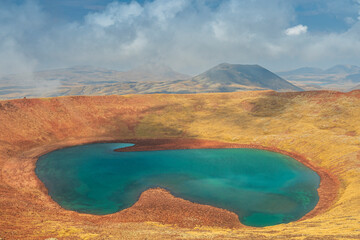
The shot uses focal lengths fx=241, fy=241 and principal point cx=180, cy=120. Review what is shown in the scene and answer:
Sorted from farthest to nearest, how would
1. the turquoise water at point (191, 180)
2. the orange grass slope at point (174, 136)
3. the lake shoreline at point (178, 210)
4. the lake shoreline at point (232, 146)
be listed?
1. the lake shoreline at point (232, 146)
2. the turquoise water at point (191, 180)
3. the lake shoreline at point (178, 210)
4. the orange grass slope at point (174, 136)

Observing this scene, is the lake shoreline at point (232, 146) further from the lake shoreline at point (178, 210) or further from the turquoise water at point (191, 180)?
the turquoise water at point (191, 180)

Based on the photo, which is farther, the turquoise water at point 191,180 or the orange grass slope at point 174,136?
the turquoise water at point 191,180

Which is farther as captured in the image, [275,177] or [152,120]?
[152,120]

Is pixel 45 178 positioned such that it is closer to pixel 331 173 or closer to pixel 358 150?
pixel 331 173

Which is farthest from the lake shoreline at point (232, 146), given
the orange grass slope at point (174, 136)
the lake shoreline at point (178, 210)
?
the orange grass slope at point (174, 136)

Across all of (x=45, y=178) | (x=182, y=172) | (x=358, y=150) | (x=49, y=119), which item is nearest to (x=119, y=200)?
(x=182, y=172)

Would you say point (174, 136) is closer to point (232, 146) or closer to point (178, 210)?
point (232, 146)

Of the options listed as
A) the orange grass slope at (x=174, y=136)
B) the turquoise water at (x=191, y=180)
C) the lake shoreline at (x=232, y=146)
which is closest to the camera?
the orange grass slope at (x=174, y=136)
